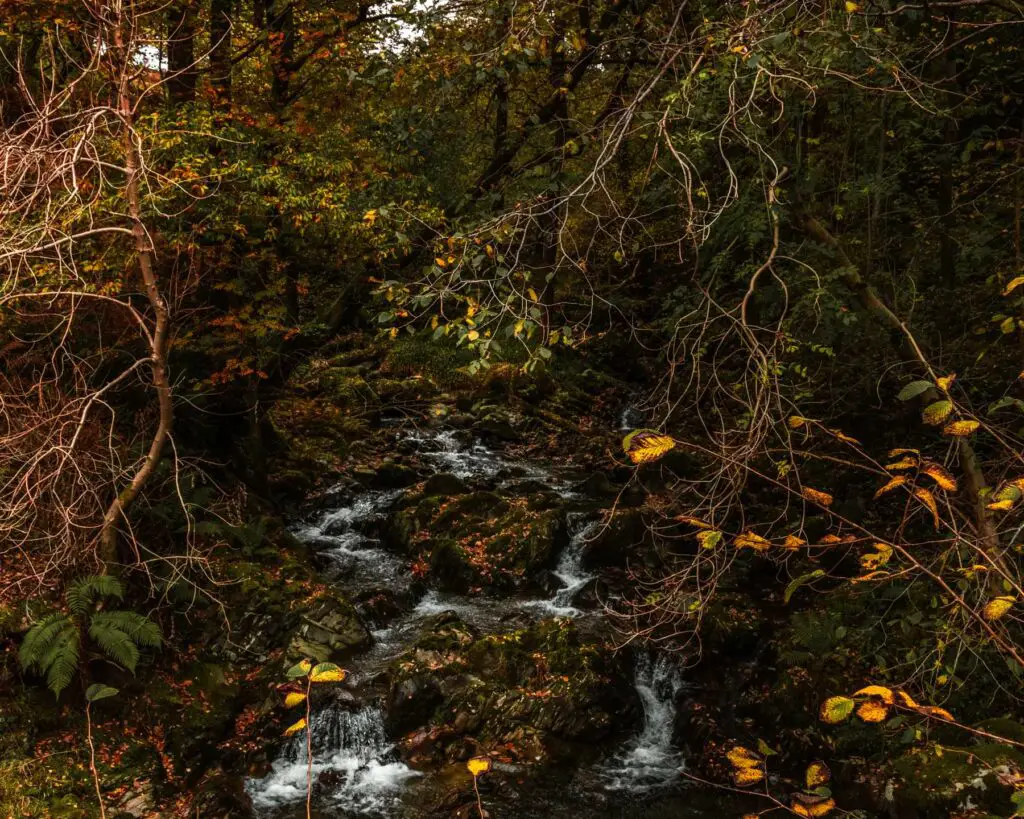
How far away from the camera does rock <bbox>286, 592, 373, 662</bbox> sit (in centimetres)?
809

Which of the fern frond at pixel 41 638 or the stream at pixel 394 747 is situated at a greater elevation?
the fern frond at pixel 41 638

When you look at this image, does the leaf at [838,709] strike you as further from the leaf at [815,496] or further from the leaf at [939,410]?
the leaf at [939,410]

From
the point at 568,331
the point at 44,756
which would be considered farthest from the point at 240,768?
the point at 568,331

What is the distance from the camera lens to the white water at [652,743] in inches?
280

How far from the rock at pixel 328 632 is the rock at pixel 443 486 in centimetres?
357

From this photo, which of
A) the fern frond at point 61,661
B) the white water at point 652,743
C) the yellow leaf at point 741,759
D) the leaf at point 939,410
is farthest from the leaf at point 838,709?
the fern frond at point 61,661

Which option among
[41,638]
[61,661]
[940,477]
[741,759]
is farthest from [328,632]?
[940,477]

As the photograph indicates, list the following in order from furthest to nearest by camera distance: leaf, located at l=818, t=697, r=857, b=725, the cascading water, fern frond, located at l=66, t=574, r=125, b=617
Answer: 1. the cascading water
2. fern frond, located at l=66, t=574, r=125, b=617
3. leaf, located at l=818, t=697, r=857, b=725

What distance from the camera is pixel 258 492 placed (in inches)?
444

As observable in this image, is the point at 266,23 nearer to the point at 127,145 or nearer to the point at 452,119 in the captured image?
the point at 452,119

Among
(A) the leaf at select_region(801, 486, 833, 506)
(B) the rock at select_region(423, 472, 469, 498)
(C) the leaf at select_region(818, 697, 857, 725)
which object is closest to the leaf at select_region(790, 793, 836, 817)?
(C) the leaf at select_region(818, 697, 857, 725)

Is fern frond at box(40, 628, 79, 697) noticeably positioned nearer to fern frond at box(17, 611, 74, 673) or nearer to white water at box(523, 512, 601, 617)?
fern frond at box(17, 611, 74, 673)

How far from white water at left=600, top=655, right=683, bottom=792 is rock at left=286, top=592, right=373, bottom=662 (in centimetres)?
340

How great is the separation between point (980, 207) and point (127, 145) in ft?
29.7
